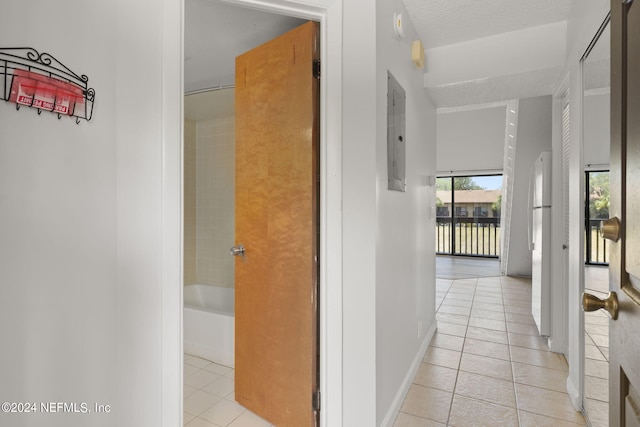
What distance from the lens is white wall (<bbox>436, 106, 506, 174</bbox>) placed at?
5655 millimetres

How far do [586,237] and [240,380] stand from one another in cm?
217

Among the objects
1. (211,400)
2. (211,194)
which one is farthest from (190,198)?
(211,400)

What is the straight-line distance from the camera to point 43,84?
88 cm

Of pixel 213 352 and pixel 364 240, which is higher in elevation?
pixel 364 240

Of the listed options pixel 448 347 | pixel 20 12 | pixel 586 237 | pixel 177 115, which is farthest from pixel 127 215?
pixel 448 347

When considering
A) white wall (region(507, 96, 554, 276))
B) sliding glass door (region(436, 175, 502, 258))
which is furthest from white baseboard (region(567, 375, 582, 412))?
sliding glass door (region(436, 175, 502, 258))

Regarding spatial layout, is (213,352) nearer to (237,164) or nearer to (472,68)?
(237,164)

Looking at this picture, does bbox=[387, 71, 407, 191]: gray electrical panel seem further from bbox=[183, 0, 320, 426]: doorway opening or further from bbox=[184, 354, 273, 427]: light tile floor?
bbox=[184, 354, 273, 427]: light tile floor

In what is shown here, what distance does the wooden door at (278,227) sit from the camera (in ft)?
5.42

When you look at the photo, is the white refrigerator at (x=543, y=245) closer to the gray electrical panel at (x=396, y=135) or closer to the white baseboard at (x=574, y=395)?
the white baseboard at (x=574, y=395)

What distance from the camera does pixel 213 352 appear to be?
2607mm

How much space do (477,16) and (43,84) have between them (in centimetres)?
241

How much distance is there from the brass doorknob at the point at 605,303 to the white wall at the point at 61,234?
132 cm

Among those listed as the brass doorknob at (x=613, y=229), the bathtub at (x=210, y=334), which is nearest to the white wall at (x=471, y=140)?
the bathtub at (x=210, y=334)
